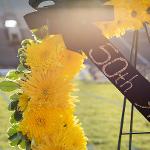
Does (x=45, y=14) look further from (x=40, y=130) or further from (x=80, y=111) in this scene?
(x=80, y=111)

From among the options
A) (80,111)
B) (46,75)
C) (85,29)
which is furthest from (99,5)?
(80,111)

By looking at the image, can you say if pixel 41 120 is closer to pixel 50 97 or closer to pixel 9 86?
pixel 50 97

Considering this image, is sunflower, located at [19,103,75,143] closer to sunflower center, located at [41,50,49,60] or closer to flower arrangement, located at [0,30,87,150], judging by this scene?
flower arrangement, located at [0,30,87,150]

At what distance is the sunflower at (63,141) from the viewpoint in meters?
3.79

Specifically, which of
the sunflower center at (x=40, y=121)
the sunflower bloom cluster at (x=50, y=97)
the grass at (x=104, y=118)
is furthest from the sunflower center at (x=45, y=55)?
the grass at (x=104, y=118)

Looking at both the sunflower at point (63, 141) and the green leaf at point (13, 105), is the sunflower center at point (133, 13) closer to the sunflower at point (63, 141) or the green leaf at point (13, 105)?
the sunflower at point (63, 141)

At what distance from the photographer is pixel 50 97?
146 inches

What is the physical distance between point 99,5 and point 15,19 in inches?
885

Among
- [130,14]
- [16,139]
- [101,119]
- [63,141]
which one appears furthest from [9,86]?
[101,119]

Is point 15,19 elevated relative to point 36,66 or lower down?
lower down

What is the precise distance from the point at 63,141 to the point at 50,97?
30 cm

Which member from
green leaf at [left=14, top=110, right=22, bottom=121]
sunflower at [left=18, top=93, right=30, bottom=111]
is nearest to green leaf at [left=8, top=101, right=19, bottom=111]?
green leaf at [left=14, top=110, right=22, bottom=121]

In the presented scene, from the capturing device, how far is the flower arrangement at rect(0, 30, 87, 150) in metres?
3.72

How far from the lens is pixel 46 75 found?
3752 millimetres
